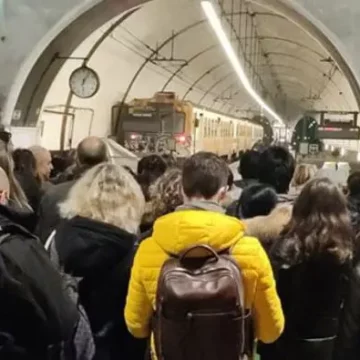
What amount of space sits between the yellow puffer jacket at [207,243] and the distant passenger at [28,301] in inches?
19.5

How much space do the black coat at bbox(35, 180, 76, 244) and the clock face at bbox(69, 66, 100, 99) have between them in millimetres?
9975

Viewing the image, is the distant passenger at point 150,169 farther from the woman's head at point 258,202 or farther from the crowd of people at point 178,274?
the crowd of people at point 178,274

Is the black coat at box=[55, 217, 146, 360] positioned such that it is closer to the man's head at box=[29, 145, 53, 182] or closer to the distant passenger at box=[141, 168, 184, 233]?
the distant passenger at box=[141, 168, 184, 233]

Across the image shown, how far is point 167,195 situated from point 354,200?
1.87 meters

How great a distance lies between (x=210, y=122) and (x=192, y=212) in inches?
874

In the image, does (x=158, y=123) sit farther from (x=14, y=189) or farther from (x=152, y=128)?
(x=14, y=189)

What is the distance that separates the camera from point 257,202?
482 centimetres

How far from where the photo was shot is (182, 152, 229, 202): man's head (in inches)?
138

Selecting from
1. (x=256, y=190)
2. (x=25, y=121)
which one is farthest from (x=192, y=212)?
(x=25, y=121)

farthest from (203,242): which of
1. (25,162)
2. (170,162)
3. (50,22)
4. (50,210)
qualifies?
(50,22)

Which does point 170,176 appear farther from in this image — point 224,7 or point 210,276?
point 224,7

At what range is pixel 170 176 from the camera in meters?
4.41

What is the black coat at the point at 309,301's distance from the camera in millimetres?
3994

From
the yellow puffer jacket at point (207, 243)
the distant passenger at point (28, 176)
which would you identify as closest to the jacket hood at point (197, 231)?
the yellow puffer jacket at point (207, 243)
